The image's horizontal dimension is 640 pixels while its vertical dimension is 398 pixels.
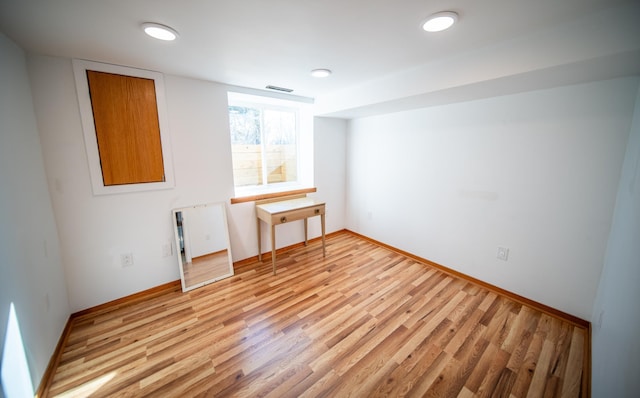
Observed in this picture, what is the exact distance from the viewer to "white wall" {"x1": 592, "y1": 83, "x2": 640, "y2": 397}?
100cm

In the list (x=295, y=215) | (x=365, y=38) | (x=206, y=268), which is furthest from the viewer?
(x=295, y=215)

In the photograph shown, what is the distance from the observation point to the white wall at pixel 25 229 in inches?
49.4

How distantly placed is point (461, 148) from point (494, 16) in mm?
1422

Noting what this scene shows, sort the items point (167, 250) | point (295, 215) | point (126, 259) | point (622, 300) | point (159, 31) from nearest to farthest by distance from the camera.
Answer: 1. point (622, 300)
2. point (159, 31)
3. point (126, 259)
4. point (167, 250)
5. point (295, 215)

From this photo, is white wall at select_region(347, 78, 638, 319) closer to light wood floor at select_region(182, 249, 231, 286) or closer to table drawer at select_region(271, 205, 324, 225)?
table drawer at select_region(271, 205, 324, 225)

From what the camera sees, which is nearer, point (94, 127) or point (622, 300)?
point (622, 300)

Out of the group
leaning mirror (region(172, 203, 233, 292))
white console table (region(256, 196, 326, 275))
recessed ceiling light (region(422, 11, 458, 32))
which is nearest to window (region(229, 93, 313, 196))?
white console table (region(256, 196, 326, 275))

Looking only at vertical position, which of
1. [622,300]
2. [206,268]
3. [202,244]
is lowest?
[206,268]

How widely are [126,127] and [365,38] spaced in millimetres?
2159

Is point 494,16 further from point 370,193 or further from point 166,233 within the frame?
point 166,233

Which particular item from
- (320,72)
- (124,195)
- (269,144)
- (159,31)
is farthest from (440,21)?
(124,195)

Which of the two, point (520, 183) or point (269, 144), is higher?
point (269, 144)

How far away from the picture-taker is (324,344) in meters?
1.75

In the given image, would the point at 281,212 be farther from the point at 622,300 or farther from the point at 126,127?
the point at 622,300
